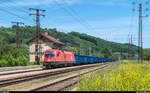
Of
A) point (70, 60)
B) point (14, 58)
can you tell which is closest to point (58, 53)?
point (70, 60)

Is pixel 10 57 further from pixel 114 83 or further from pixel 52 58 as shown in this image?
pixel 114 83

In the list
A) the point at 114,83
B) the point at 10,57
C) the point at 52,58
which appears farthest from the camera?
the point at 10,57

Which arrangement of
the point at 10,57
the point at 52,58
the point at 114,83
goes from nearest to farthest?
the point at 114,83 < the point at 52,58 < the point at 10,57

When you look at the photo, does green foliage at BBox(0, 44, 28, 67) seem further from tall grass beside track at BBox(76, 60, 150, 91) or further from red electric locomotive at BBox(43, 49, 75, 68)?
tall grass beside track at BBox(76, 60, 150, 91)

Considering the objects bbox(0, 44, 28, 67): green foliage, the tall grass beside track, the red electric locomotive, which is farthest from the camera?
bbox(0, 44, 28, 67): green foliage

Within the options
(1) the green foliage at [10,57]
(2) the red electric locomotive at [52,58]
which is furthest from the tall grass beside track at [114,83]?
(1) the green foliage at [10,57]

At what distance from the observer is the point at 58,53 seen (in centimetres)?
3494

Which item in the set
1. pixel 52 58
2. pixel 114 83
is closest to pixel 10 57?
pixel 52 58

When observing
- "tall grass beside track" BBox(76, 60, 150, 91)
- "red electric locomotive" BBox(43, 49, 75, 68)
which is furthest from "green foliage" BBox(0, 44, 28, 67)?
"tall grass beside track" BBox(76, 60, 150, 91)

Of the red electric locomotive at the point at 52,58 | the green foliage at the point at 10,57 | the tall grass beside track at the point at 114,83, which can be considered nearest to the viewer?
the tall grass beside track at the point at 114,83

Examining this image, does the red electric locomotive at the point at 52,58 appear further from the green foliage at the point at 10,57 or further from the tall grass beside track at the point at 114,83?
the tall grass beside track at the point at 114,83

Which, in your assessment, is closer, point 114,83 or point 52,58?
point 114,83

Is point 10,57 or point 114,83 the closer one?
point 114,83

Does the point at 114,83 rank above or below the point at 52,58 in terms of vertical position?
below
